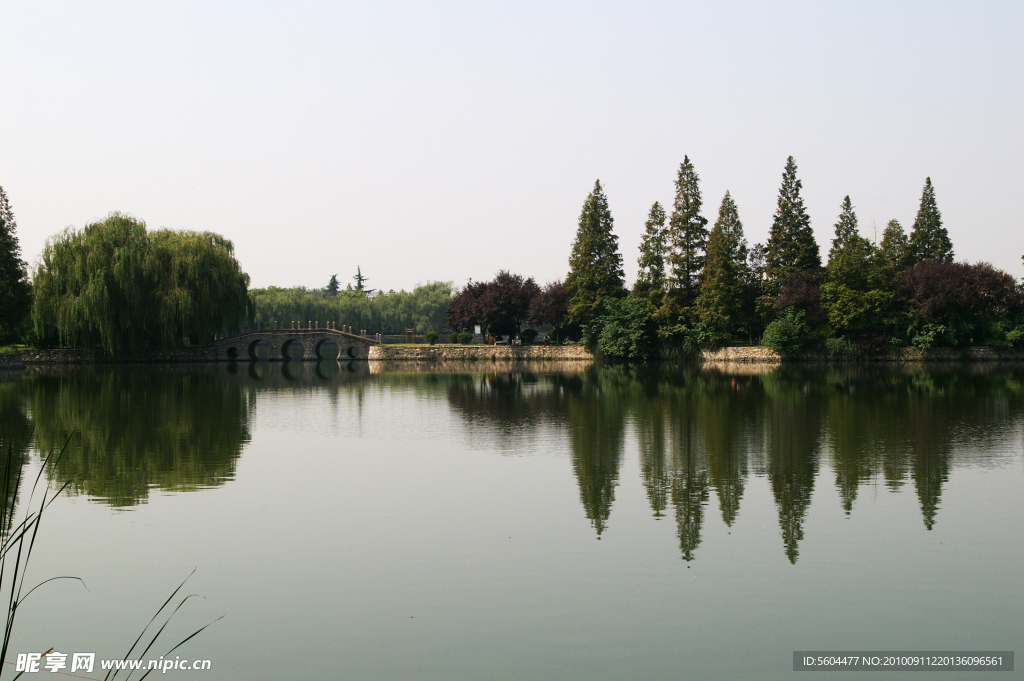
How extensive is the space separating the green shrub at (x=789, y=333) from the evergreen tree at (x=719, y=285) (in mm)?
3280

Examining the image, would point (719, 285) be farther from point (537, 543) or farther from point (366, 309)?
point (366, 309)

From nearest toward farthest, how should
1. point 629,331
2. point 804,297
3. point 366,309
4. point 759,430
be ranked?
point 759,430, point 804,297, point 629,331, point 366,309

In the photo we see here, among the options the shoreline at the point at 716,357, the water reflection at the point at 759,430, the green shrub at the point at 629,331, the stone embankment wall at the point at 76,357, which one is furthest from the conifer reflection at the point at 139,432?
the green shrub at the point at 629,331

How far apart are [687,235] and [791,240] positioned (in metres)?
7.51

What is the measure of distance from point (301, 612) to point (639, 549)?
4120 millimetres

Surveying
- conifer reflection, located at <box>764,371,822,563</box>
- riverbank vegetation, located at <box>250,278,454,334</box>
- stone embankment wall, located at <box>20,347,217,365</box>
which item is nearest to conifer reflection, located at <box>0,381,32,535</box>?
conifer reflection, located at <box>764,371,822,563</box>

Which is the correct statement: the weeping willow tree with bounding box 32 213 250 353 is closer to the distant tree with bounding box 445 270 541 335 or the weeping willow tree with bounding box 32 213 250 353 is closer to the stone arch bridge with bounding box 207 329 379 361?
the stone arch bridge with bounding box 207 329 379 361

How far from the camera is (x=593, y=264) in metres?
66.0

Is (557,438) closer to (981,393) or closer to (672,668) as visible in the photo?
(672,668)

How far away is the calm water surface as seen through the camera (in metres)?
7.70

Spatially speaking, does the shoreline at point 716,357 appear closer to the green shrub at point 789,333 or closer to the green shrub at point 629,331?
the green shrub at point 789,333

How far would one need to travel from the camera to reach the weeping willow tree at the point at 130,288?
50.4m

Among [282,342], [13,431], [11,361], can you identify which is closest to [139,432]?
[13,431]

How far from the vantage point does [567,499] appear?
13430mm
